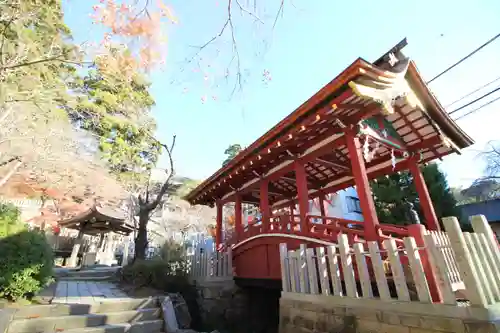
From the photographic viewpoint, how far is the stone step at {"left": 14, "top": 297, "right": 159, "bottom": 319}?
4.62 meters

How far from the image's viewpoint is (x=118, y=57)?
4844 mm

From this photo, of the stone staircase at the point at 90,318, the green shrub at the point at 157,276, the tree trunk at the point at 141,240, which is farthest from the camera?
the tree trunk at the point at 141,240

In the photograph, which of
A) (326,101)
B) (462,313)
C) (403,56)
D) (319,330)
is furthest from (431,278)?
(403,56)

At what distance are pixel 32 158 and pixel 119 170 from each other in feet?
31.1

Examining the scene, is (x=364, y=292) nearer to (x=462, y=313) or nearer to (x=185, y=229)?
(x=462, y=313)

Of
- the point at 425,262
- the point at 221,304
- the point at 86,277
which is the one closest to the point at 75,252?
the point at 86,277

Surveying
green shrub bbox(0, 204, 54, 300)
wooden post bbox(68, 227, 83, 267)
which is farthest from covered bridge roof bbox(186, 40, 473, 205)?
wooden post bbox(68, 227, 83, 267)

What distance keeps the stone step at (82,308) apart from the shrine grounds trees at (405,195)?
10300 millimetres

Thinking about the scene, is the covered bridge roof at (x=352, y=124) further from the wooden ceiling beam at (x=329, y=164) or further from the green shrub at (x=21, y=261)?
the green shrub at (x=21, y=261)

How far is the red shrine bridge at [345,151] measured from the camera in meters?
4.56

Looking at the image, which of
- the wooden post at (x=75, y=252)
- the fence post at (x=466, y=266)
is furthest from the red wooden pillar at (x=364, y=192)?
the wooden post at (x=75, y=252)

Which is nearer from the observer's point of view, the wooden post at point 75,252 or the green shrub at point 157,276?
the green shrub at point 157,276

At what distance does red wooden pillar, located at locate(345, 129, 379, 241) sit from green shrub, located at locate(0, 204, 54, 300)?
664cm

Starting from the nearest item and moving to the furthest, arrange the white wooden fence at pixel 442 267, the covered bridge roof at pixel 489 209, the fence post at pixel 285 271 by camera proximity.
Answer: the white wooden fence at pixel 442 267, the fence post at pixel 285 271, the covered bridge roof at pixel 489 209
